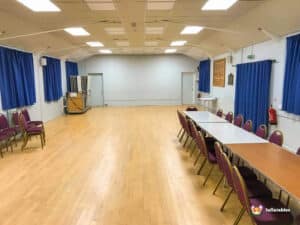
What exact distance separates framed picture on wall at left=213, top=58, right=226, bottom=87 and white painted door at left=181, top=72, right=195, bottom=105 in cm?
326

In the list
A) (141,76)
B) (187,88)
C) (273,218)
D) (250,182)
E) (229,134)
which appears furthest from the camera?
(187,88)

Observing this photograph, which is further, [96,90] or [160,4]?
[96,90]

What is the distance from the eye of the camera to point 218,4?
4539 millimetres

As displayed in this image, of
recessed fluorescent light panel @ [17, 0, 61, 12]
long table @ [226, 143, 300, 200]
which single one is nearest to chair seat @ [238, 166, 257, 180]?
long table @ [226, 143, 300, 200]

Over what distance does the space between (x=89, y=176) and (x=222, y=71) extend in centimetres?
764

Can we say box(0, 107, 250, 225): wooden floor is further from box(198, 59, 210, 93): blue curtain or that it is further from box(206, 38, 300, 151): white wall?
box(198, 59, 210, 93): blue curtain

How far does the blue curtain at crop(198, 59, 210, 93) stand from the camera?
467 inches

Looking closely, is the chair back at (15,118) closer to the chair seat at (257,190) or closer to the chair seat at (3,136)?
the chair seat at (3,136)

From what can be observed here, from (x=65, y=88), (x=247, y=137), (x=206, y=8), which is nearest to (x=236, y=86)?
(x=206, y=8)

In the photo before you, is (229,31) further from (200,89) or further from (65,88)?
(65,88)

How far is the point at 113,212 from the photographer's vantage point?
2.96 metres

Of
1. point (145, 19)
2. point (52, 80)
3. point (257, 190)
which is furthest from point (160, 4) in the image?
point (52, 80)

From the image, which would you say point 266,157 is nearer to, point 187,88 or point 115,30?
point 115,30

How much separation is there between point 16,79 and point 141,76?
7.91 metres
